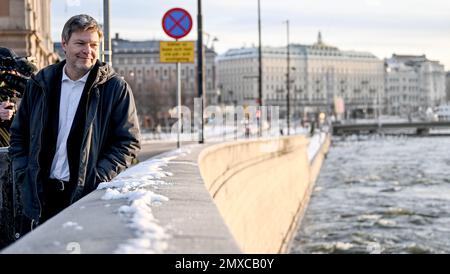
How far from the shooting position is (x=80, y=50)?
479 centimetres

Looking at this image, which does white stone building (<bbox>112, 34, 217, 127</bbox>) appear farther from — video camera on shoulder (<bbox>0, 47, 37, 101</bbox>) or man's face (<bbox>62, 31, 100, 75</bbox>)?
man's face (<bbox>62, 31, 100, 75</bbox>)

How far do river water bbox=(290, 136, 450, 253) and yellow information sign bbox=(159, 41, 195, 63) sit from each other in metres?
5.35

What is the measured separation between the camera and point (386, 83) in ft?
614

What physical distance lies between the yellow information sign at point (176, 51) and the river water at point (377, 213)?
535cm

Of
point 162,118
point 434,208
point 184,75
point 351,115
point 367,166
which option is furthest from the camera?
point 351,115

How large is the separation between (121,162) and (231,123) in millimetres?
95000

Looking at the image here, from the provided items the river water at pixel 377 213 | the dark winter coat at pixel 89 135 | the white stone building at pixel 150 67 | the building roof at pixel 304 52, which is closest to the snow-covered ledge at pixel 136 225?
the dark winter coat at pixel 89 135

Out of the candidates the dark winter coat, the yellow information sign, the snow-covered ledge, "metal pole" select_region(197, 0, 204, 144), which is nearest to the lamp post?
"metal pole" select_region(197, 0, 204, 144)

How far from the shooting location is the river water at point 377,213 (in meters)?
21.2

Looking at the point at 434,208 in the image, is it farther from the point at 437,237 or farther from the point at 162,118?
the point at 162,118

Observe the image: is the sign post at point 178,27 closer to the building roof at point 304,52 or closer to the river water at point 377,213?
the river water at point 377,213
